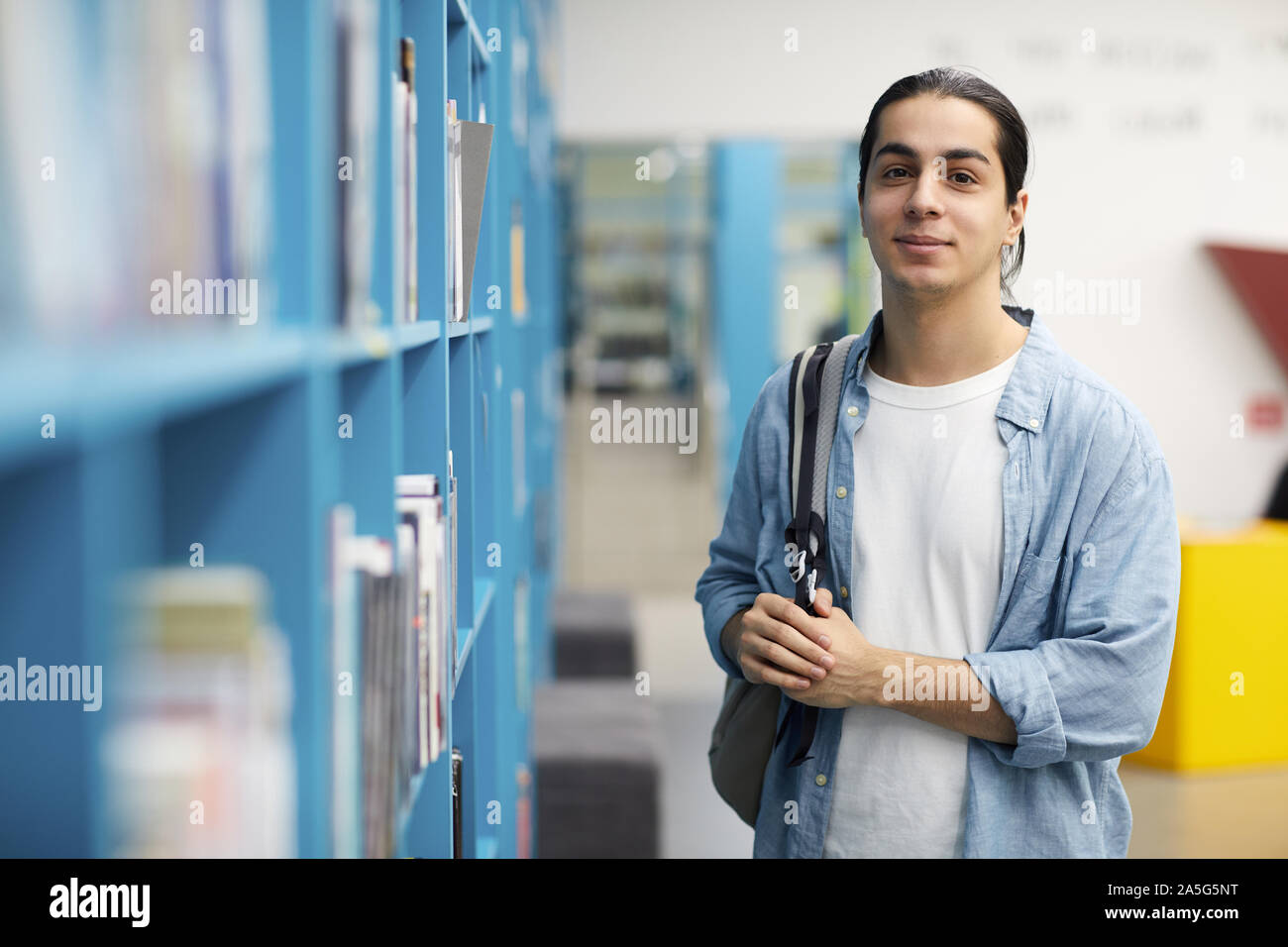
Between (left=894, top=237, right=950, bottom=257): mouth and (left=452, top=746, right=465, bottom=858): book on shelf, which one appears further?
(left=452, top=746, right=465, bottom=858): book on shelf

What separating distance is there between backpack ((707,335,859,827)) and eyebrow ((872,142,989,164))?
25 cm

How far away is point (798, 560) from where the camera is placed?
147 centimetres

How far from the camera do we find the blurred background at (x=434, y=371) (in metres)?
0.58

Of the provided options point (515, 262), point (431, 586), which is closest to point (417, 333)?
point (431, 586)

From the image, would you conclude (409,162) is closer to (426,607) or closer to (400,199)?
(400,199)

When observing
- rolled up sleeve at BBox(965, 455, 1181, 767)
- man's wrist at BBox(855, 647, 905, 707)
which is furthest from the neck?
man's wrist at BBox(855, 647, 905, 707)

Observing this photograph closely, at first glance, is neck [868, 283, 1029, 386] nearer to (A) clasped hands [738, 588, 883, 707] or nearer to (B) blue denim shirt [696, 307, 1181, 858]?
(B) blue denim shirt [696, 307, 1181, 858]

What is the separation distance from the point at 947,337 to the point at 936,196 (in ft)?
0.54

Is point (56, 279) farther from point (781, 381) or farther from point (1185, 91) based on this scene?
point (1185, 91)

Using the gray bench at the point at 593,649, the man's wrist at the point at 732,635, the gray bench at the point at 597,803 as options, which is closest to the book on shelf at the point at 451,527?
the man's wrist at the point at 732,635

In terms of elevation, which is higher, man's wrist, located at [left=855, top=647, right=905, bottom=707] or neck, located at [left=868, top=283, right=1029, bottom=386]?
neck, located at [left=868, top=283, right=1029, bottom=386]

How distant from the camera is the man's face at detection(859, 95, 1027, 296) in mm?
1359
